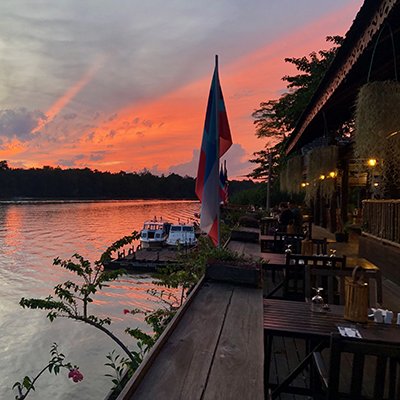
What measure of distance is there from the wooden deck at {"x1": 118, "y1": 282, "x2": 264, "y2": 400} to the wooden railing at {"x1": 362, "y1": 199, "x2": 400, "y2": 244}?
4.47 m

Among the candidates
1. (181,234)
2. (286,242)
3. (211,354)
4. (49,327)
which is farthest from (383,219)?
(181,234)

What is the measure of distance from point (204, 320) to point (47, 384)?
33.2ft

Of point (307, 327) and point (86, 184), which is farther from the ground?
point (86, 184)

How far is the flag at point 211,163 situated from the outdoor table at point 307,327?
1449 mm

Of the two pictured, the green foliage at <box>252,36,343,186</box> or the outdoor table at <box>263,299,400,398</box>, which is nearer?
the outdoor table at <box>263,299,400,398</box>

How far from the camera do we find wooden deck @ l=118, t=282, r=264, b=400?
1758mm

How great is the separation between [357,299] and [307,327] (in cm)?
42

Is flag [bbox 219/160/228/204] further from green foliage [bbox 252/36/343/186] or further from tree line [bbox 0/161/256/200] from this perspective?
tree line [bbox 0/161/256/200]

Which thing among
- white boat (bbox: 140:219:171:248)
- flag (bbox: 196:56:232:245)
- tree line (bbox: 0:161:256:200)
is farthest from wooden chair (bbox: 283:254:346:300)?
tree line (bbox: 0:161:256:200)

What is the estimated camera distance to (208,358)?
6.91 feet

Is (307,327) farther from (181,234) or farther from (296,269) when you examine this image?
(181,234)

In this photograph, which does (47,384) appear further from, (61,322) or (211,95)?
(211,95)

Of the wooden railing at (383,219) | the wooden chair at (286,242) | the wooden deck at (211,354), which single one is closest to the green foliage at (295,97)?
the wooden railing at (383,219)

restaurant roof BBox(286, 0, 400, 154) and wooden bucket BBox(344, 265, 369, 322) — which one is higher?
restaurant roof BBox(286, 0, 400, 154)
